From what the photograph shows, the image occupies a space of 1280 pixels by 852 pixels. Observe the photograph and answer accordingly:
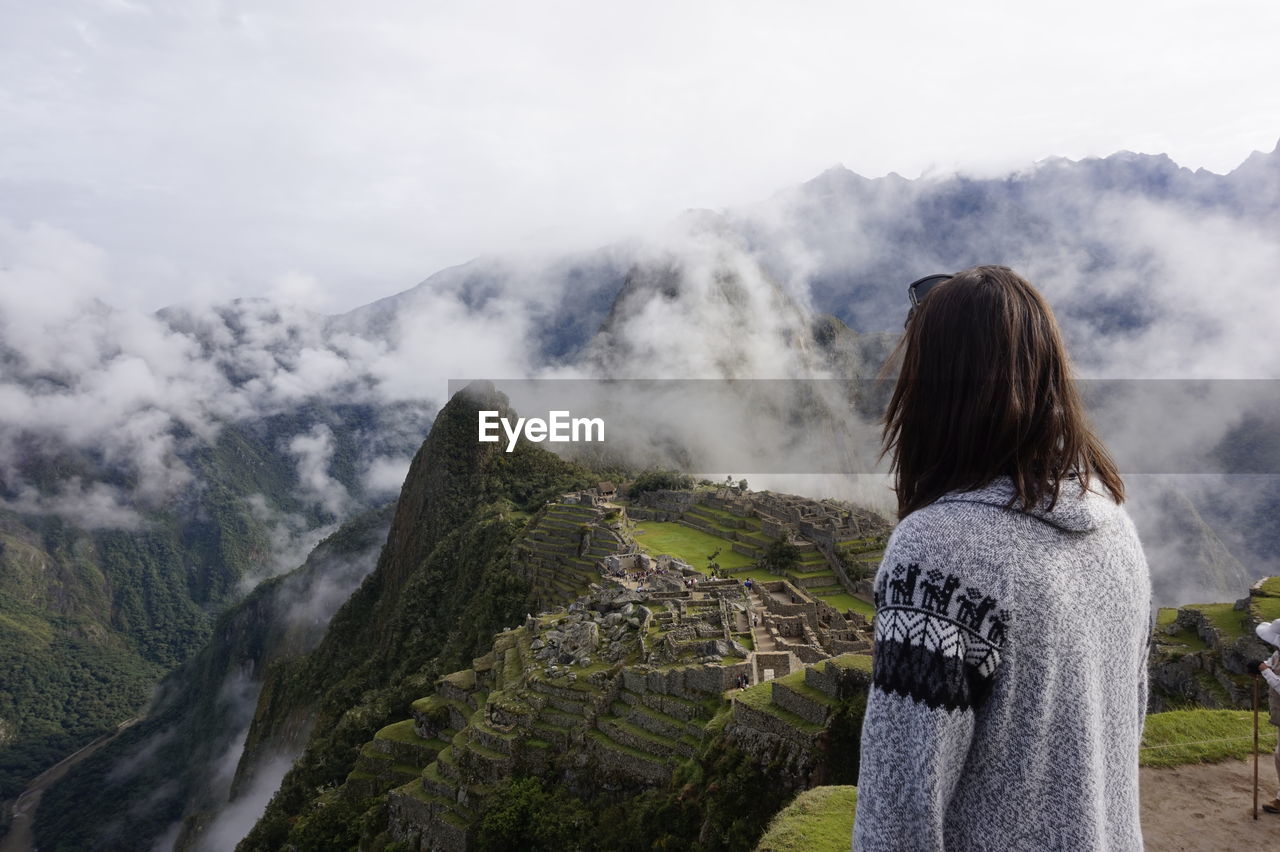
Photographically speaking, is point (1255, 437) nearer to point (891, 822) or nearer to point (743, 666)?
point (743, 666)

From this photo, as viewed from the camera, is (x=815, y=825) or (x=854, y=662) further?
(x=854, y=662)

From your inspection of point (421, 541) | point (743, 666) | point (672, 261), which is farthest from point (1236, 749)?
point (672, 261)

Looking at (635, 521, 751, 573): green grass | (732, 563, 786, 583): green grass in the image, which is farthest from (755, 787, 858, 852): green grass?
(732, 563, 786, 583): green grass

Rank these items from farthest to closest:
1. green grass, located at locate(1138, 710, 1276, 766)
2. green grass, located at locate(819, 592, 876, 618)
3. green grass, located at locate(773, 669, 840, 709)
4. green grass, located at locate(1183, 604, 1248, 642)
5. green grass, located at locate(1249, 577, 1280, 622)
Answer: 1. green grass, located at locate(819, 592, 876, 618)
2. green grass, located at locate(1183, 604, 1248, 642)
3. green grass, located at locate(1249, 577, 1280, 622)
4. green grass, located at locate(773, 669, 840, 709)
5. green grass, located at locate(1138, 710, 1276, 766)

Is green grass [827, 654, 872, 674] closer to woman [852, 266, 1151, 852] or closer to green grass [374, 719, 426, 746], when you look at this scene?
woman [852, 266, 1151, 852]

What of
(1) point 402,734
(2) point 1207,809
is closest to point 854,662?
(2) point 1207,809

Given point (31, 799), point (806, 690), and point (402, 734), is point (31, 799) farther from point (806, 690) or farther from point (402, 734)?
point (806, 690)
